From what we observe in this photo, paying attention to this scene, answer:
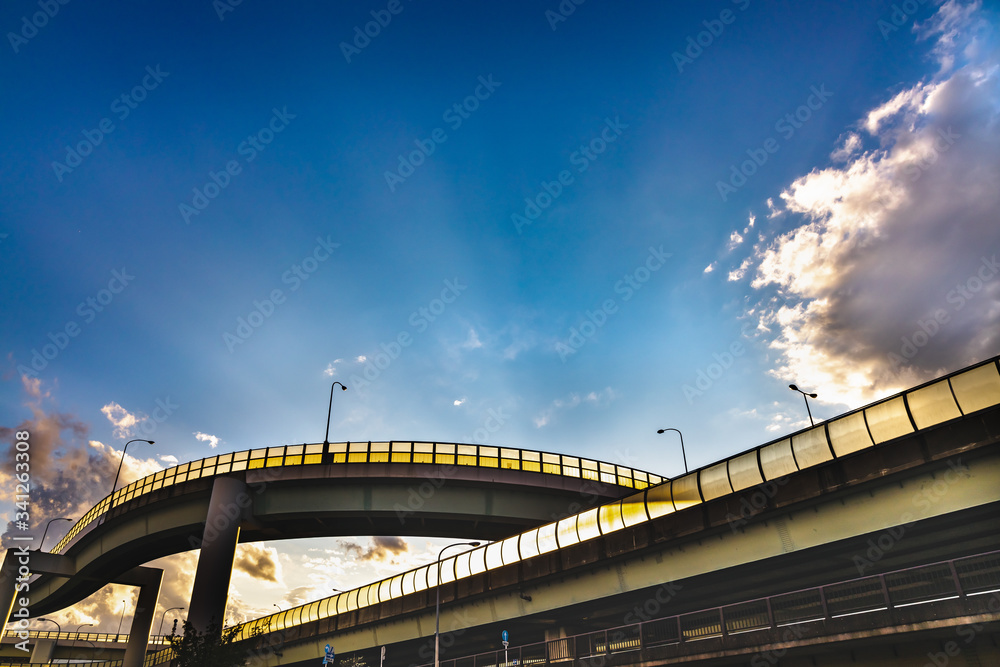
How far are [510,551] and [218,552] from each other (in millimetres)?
20434

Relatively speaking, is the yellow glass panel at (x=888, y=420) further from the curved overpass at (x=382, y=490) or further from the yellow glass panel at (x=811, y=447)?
the curved overpass at (x=382, y=490)

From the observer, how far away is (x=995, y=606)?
18.1 meters

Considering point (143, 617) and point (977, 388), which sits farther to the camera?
point (143, 617)

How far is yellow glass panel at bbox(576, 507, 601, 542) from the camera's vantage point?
30.2m

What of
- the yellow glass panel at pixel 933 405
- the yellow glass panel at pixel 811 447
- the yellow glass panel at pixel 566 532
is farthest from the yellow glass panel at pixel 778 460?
the yellow glass panel at pixel 566 532

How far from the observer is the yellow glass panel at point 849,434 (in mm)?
20969

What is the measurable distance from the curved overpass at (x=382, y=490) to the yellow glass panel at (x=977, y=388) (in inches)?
1089

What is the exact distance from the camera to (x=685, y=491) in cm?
2645

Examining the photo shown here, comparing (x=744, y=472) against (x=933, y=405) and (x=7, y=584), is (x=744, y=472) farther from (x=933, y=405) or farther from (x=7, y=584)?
(x=7, y=584)

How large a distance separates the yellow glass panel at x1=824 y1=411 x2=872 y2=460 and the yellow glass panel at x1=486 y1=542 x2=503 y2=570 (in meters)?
20.6

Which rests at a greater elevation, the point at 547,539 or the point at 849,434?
the point at 849,434

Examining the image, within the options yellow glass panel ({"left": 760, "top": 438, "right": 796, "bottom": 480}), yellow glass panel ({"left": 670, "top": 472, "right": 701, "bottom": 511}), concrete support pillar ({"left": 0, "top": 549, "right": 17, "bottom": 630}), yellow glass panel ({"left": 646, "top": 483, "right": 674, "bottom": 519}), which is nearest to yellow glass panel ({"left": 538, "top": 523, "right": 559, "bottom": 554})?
yellow glass panel ({"left": 646, "top": 483, "right": 674, "bottom": 519})

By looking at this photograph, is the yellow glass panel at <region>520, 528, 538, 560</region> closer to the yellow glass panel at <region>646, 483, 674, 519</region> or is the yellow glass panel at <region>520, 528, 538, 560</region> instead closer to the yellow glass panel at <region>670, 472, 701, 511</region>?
the yellow glass panel at <region>646, 483, 674, 519</region>

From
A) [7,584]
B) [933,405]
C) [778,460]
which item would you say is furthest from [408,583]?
[7,584]
